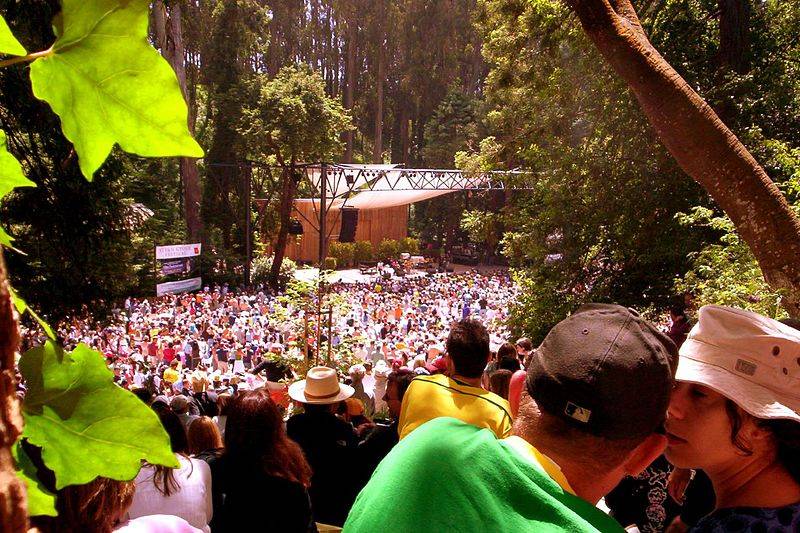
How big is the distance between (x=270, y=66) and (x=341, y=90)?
4.74m

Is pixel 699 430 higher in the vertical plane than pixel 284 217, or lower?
higher

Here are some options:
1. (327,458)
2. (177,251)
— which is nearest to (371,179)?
(177,251)

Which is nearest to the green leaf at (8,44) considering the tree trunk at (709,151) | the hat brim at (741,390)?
the hat brim at (741,390)

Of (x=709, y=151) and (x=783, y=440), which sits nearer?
(x=783, y=440)

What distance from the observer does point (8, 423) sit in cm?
23

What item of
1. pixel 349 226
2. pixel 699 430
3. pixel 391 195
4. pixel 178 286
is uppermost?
Result: pixel 391 195

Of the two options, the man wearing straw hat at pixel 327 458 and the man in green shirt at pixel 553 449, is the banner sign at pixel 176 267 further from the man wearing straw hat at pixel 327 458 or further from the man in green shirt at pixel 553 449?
the man in green shirt at pixel 553 449

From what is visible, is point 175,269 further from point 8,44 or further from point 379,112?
point 379,112

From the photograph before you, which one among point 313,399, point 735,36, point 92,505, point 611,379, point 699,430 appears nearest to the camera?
point 611,379

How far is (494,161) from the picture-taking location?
11.7 m

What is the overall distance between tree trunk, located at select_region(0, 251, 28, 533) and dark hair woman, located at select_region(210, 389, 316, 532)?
73.2 inches

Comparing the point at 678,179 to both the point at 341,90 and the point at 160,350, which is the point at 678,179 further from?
the point at 341,90

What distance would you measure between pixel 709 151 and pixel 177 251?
17.2m

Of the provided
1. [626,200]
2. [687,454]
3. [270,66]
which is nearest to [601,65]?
[626,200]
